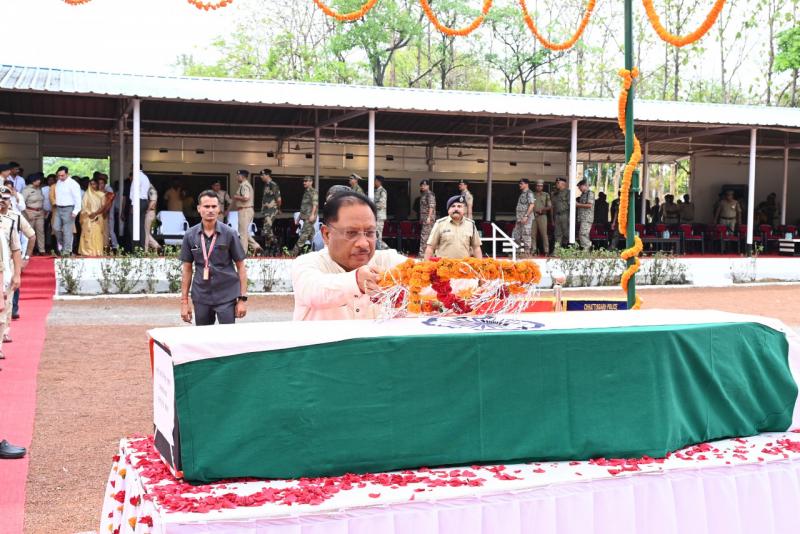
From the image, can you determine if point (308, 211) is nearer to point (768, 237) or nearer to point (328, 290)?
point (768, 237)

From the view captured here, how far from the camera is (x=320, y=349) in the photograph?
7.68 ft

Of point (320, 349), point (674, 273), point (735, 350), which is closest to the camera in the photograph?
point (320, 349)

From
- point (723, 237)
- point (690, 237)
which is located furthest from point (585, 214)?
point (723, 237)

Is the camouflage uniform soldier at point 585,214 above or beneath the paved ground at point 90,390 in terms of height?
above

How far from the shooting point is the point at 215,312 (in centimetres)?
648

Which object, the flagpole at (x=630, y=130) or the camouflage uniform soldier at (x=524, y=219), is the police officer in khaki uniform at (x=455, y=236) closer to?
the flagpole at (x=630, y=130)

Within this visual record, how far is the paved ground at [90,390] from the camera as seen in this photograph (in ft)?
14.8

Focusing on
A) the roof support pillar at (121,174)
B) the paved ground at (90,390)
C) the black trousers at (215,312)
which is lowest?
the paved ground at (90,390)

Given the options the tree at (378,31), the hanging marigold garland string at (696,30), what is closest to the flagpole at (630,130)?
the hanging marigold garland string at (696,30)

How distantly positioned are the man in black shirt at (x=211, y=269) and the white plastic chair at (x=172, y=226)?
11.5 meters

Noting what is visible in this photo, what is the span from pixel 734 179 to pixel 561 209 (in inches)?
352

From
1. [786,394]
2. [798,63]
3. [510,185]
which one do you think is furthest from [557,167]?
[786,394]

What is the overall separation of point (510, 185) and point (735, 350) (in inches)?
817

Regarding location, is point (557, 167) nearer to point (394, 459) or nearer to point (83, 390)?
point (83, 390)
